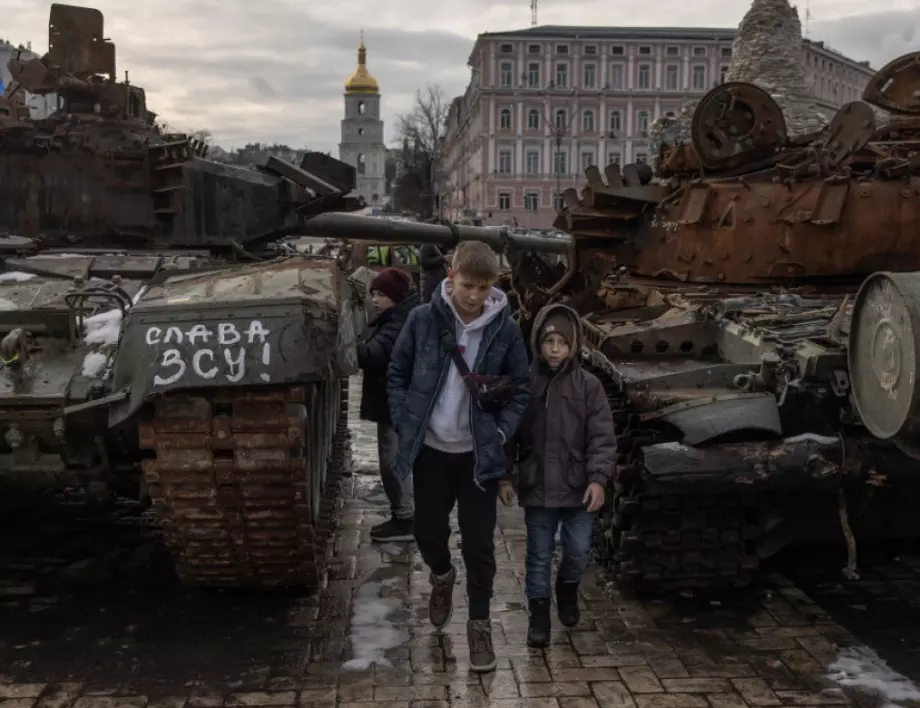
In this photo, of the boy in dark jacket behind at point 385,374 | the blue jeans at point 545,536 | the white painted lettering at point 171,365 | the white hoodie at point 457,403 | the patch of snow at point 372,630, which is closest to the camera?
the white painted lettering at point 171,365

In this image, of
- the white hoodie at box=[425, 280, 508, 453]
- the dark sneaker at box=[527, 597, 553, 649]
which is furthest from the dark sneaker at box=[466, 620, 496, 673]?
the white hoodie at box=[425, 280, 508, 453]

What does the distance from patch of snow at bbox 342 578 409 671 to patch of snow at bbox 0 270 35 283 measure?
2.32 m

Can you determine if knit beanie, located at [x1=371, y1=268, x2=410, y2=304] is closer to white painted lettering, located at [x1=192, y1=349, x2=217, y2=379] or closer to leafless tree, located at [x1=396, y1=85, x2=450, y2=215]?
white painted lettering, located at [x1=192, y1=349, x2=217, y2=379]

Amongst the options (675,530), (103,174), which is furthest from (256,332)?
(103,174)

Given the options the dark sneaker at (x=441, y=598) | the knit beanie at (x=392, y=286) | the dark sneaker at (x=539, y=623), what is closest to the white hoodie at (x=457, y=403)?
the dark sneaker at (x=441, y=598)

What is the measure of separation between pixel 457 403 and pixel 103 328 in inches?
65.8

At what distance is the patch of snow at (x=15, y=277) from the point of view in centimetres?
523

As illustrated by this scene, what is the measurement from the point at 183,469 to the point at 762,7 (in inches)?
1089

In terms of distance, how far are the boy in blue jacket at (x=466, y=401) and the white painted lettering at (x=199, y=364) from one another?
2.48 feet

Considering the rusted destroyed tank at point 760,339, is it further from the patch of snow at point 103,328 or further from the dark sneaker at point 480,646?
the patch of snow at point 103,328

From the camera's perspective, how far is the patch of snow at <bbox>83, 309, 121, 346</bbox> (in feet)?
15.5

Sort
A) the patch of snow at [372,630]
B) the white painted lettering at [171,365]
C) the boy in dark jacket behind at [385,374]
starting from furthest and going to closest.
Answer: the boy in dark jacket behind at [385,374] → the patch of snow at [372,630] → the white painted lettering at [171,365]

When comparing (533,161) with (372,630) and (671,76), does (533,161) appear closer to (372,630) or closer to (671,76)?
(671,76)

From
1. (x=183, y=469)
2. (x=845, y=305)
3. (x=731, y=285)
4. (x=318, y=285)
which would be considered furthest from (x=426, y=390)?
(x=731, y=285)
